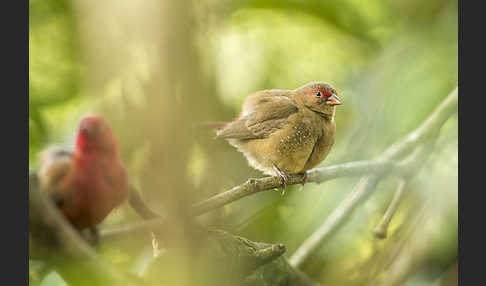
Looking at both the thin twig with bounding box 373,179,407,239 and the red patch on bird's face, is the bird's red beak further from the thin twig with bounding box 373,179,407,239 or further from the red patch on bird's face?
the thin twig with bounding box 373,179,407,239

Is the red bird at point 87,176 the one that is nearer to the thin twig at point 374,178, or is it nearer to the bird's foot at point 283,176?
the bird's foot at point 283,176

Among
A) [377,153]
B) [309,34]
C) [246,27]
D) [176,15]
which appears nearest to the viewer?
[176,15]

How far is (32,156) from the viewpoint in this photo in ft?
5.28

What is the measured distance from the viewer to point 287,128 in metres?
2.15

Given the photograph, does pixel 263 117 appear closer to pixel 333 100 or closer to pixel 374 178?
pixel 333 100

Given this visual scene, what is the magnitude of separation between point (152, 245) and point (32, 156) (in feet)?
1.42

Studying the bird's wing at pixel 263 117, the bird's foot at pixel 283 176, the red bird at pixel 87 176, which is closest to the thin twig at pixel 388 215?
the bird's foot at pixel 283 176

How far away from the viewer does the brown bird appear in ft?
6.59

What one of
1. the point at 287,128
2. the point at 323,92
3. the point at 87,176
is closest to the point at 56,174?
the point at 87,176

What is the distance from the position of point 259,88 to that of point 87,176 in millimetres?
763

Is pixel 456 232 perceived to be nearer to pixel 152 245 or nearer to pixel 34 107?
pixel 152 245

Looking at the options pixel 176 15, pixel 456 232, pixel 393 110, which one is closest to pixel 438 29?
pixel 393 110

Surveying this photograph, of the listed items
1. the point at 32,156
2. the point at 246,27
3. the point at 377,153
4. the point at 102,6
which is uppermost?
the point at 102,6

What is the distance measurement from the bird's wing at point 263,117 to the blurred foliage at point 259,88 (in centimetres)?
6
